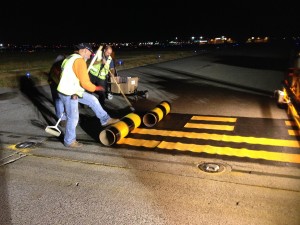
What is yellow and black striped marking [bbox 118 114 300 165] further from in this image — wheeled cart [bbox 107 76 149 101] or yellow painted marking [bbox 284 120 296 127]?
wheeled cart [bbox 107 76 149 101]

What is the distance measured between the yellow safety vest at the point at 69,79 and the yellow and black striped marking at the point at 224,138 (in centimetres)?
144

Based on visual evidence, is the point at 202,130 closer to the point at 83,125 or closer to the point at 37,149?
the point at 83,125

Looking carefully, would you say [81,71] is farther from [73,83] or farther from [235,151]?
[235,151]

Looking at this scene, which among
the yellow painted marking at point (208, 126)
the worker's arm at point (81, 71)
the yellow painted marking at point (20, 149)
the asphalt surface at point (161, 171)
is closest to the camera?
the asphalt surface at point (161, 171)

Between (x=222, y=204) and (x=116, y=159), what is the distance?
6.95 feet

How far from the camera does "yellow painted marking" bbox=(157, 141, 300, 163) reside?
17.3ft

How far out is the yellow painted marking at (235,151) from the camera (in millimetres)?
5273

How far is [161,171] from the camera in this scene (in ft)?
16.0

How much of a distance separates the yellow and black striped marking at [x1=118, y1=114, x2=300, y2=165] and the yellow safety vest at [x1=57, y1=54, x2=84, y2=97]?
4.71 ft

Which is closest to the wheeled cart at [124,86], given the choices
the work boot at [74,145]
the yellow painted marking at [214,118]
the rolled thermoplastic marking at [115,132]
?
the yellow painted marking at [214,118]

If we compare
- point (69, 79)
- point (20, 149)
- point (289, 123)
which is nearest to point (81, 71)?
point (69, 79)

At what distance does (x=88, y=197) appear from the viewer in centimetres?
411

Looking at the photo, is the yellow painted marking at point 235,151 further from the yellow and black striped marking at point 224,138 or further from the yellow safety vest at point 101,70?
the yellow safety vest at point 101,70

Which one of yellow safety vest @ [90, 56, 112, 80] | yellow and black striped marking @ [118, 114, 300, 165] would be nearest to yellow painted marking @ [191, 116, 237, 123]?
yellow and black striped marking @ [118, 114, 300, 165]
